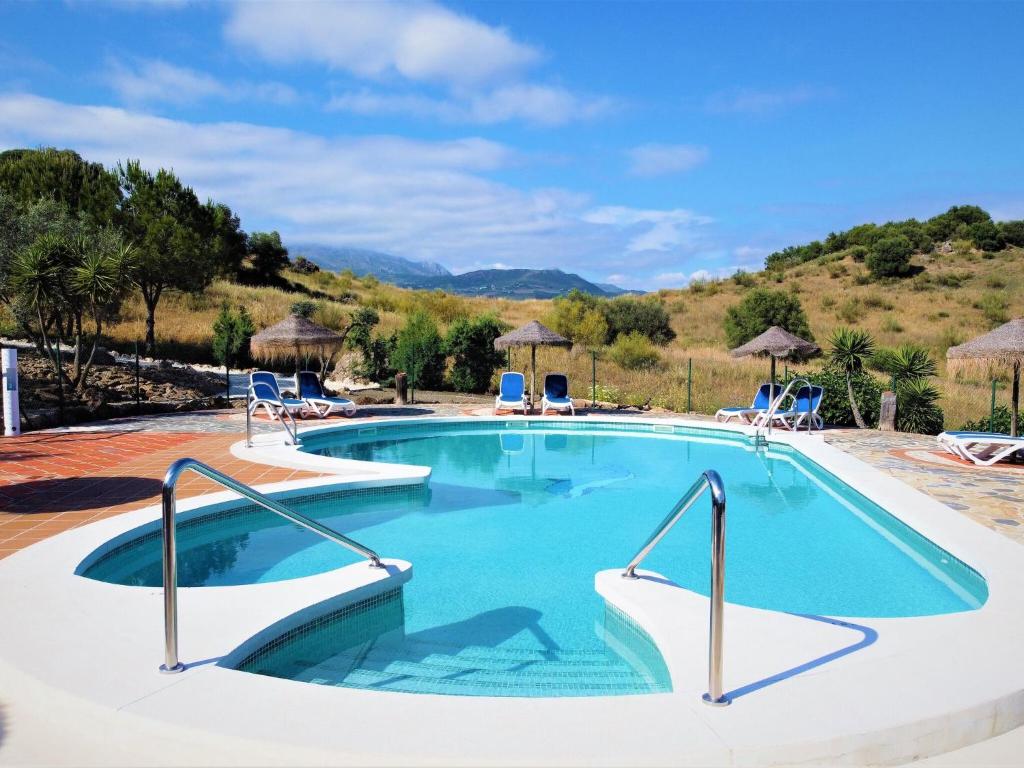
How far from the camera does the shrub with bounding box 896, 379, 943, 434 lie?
14.0 metres

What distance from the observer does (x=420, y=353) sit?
717 inches

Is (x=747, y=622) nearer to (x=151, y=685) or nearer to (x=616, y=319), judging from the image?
(x=151, y=685)

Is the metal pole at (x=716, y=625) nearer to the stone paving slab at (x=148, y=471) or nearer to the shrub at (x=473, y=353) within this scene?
the stone paving slab at (x=148, y=471)

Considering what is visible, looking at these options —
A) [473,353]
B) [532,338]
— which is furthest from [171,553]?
[473,353]

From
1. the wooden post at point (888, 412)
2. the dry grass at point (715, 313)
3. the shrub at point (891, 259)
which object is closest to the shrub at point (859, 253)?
the dry grass at point (715, 313)

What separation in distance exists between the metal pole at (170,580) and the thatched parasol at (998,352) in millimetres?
10688

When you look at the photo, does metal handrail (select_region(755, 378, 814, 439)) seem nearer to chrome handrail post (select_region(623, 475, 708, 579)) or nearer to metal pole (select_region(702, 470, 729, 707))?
chrome handrail post (select_region(623, 475, 708, 579))

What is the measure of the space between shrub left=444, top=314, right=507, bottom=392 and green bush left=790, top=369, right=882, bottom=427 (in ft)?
26.3

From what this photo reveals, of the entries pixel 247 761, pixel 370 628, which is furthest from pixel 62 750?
pixel 370 628

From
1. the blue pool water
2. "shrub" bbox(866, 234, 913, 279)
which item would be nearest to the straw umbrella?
the blue pool water

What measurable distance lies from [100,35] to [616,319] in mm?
22516

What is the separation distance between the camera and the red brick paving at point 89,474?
19.2ft

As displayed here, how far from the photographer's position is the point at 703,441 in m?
12.4

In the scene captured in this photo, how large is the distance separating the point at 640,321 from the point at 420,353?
15971 millimetres
